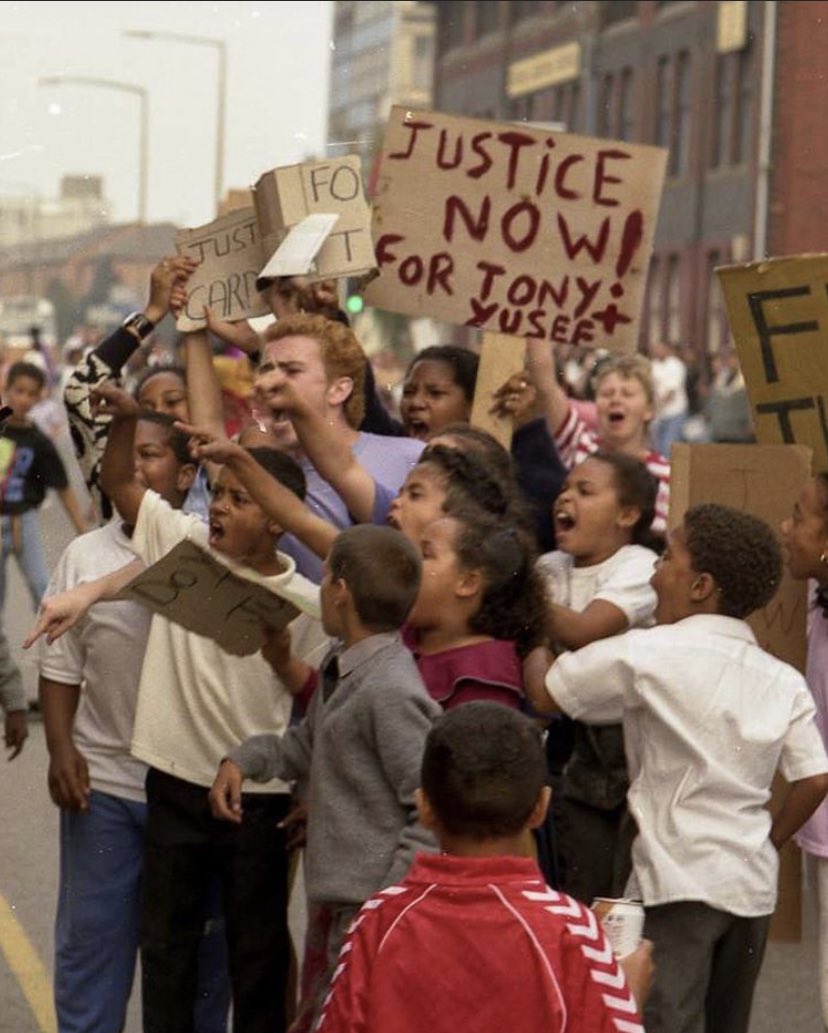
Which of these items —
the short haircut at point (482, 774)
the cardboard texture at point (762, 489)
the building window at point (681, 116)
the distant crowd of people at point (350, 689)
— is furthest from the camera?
the building window at point (681, 116)

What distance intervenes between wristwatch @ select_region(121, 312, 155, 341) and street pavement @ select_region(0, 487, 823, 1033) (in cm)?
59

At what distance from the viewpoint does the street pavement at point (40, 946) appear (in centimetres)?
732

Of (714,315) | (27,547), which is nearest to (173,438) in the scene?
(27,547)

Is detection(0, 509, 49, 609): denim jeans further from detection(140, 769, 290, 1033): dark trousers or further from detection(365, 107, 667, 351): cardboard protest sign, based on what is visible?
detection(140, 769, 290, 1033): dark trousers

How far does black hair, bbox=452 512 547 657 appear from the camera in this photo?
212 inches

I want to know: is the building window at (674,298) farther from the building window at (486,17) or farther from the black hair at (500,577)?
the black hair at (500,577)

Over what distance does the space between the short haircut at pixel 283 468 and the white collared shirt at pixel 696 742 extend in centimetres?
76

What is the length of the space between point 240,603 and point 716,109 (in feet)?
154

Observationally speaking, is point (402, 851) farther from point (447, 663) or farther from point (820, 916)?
point (820, 916)

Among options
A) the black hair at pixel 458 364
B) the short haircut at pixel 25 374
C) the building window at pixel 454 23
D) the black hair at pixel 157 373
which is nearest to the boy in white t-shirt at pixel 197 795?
the black hair at pixel 458 364

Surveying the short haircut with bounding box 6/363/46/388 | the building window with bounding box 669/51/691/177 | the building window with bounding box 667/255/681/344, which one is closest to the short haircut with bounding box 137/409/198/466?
the short haircut with bounding box 6/363/46/388

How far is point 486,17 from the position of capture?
204 feet

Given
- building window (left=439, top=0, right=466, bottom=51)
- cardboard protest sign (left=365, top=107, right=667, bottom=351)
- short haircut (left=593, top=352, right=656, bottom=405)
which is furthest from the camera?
building window (left=439, top=0, right=466, bottom=51)

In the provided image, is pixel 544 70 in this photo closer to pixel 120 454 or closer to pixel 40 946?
pixel 40 946
